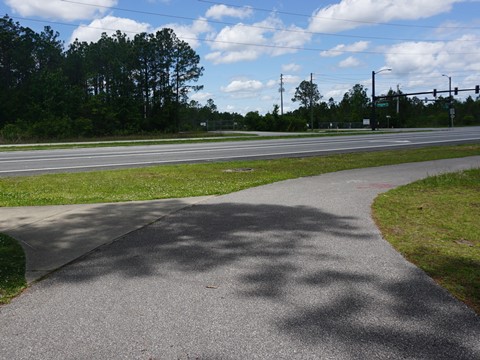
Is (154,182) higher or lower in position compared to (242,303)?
higher

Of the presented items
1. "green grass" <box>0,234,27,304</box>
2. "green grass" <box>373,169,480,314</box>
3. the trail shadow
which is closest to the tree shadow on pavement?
the trail shadow

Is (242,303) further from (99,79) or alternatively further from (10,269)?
(99,79)

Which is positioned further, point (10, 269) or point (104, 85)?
point (104, 85)

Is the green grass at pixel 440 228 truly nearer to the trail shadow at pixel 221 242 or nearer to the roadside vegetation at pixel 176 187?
the roadside vegetation at pixel 176 187

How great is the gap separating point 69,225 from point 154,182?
509cm

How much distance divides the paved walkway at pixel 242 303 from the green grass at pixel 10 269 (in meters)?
0.15

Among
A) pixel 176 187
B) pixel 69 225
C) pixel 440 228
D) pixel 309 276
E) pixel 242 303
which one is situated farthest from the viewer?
pixel 176 187

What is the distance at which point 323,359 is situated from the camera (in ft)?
9.56

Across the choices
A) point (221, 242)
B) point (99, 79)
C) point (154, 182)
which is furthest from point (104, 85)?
point (221, 242)

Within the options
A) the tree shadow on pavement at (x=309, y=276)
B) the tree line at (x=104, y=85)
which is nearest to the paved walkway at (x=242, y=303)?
the tree shadow on pavement at (x=309, y=276)

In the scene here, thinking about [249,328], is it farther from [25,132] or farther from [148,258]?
[25,132]

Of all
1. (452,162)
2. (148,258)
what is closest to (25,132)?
(452,162)

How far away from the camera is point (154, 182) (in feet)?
38.8

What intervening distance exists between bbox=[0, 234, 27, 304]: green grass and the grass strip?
10.8ft
